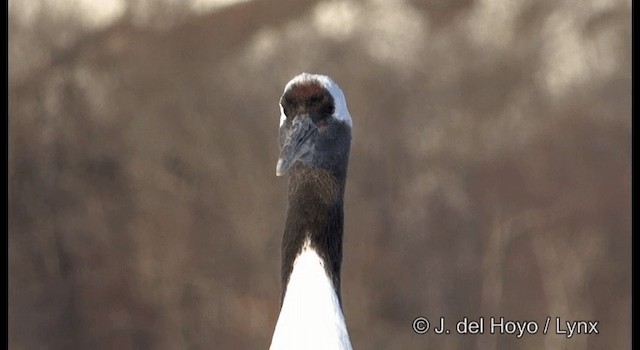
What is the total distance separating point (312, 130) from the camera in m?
1.43

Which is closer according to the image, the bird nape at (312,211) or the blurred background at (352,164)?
the bird nape at (312,211)

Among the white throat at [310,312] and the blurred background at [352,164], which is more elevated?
the blurred background at [352,164]

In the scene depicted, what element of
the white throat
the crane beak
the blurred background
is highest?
the blurred background

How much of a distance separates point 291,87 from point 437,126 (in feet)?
7.93

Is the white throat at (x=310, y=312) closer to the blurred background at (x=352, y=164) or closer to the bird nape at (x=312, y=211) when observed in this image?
the bird nape at (x=312, y=211)

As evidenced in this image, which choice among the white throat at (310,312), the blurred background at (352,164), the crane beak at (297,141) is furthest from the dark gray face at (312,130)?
the blurred background at (352,164)

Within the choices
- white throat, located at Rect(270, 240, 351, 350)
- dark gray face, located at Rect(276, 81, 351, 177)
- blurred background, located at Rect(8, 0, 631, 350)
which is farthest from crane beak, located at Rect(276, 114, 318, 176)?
blurred background, located at Rect(8, 0, 631, 350)

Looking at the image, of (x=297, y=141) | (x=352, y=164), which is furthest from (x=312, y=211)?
(x=352, y=164)

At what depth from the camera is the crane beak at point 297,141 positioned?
1.41 meters

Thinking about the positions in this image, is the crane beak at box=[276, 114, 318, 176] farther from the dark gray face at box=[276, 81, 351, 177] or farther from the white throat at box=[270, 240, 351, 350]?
the white throat at box=[270, 240, 351, 350]

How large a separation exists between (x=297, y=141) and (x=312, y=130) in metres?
0.03

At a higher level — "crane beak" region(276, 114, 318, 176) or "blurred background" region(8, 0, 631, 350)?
"blurred background" region(8, 0, 631, 350)

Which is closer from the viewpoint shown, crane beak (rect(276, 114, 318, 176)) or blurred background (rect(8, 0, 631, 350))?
crane beak (rect(276, 114, 318, 176))

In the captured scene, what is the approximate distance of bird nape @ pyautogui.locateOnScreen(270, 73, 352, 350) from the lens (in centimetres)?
137
